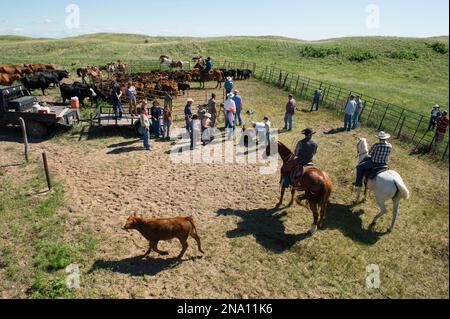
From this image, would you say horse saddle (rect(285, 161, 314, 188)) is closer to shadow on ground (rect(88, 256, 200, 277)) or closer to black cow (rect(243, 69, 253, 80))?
shadow on ground (rect(88, 256, 200, 277))

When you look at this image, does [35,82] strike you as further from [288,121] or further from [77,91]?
[288,121]

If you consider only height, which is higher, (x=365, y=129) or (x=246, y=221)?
(x=365, y=129)

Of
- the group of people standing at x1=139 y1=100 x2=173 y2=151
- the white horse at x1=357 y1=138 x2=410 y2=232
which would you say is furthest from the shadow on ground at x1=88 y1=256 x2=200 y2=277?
the group of people standing at x1=139 y1=100 x2=173 y2=151

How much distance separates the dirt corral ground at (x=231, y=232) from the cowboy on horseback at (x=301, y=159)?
1.12 m

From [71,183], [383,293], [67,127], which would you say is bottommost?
[383,293]

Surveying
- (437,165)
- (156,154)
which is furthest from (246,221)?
(437,165)

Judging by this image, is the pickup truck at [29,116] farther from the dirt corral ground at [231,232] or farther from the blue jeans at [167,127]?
the blue jeans at [167,127]

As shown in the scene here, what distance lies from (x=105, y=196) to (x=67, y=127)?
252 inches

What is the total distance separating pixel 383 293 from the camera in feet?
22.0

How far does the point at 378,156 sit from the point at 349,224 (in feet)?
6.36

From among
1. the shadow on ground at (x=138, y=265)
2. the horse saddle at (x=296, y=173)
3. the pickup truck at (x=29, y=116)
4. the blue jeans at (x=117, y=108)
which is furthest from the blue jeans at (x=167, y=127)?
the shadow on ground at (x=138, y=265)

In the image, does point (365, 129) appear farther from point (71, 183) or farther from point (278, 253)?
point (71, 183)

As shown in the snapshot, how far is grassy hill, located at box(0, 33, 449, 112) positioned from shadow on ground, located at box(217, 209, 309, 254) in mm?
22007

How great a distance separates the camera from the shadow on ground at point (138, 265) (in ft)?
23.2
